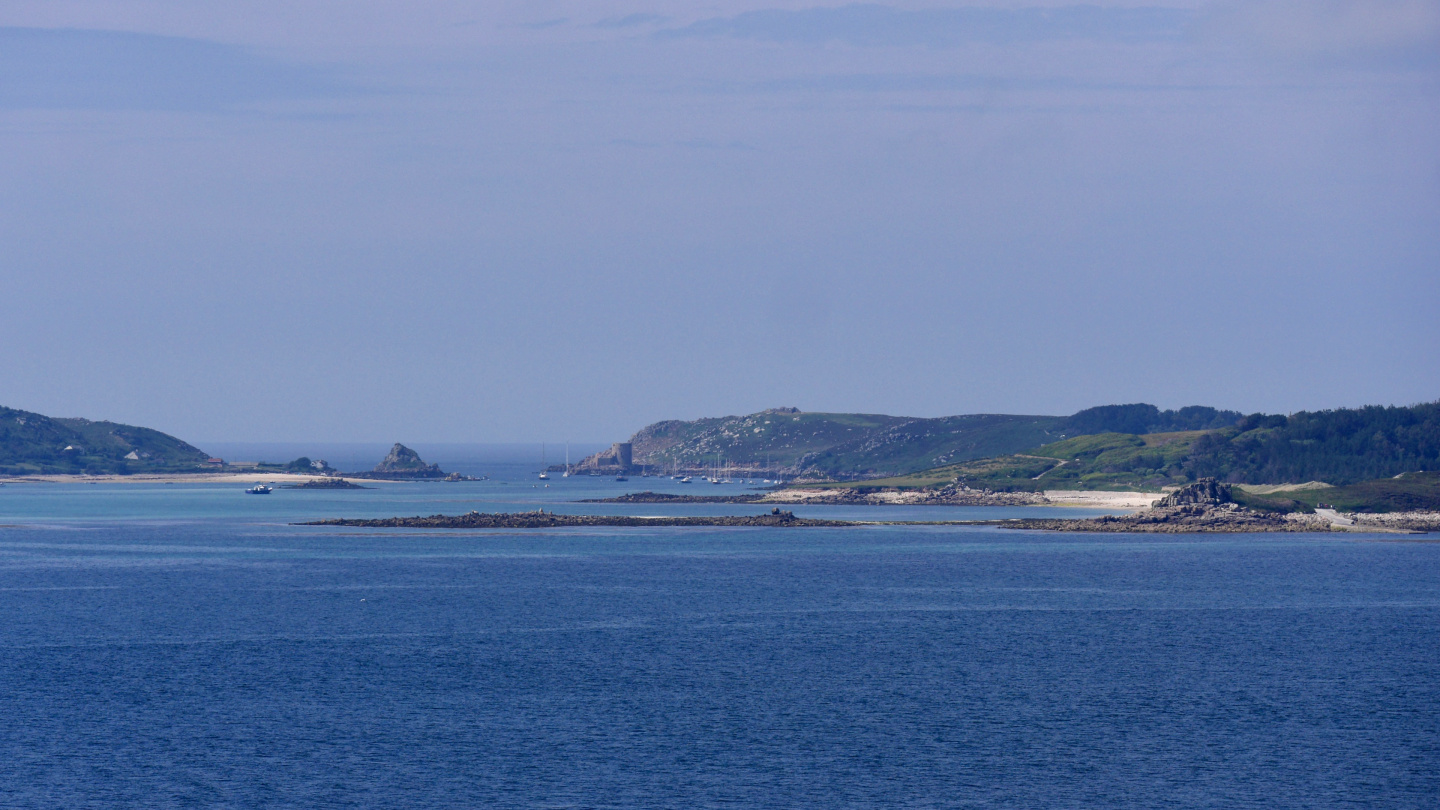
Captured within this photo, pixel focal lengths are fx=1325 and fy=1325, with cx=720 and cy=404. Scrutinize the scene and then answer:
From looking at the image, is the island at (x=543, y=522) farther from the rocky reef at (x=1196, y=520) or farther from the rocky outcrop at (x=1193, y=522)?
the rocky reef at (x=1196, y=520)

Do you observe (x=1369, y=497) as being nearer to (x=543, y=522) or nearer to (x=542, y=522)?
(x=543, y=522)

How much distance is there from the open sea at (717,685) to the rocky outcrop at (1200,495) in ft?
163

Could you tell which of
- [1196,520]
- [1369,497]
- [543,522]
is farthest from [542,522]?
[1369,497]

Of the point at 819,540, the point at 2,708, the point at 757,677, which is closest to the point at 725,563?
the point at 819,540

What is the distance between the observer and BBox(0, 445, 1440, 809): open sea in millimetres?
43000

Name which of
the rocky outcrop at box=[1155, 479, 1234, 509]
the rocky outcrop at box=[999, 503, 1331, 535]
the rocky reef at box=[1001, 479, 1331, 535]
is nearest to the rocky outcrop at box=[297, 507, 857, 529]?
the rocky outcrop at box=[999, 503, 1331, 535]

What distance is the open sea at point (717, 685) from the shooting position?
141ft

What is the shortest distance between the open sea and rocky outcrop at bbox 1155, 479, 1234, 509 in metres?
49.8

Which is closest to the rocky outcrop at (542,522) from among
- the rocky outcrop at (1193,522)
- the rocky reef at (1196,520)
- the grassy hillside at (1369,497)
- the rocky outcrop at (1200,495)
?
the rocky outcrop at (1193,522)

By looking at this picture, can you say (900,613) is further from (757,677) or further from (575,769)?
(575,769)

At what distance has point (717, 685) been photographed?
58.2 metres

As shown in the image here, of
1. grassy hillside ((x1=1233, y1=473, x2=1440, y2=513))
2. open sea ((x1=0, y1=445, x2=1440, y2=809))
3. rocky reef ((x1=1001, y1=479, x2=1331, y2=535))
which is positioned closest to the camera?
open sea ((x1=0, y1=445, x2=1440, y2=809))

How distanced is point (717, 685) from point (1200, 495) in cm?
11715

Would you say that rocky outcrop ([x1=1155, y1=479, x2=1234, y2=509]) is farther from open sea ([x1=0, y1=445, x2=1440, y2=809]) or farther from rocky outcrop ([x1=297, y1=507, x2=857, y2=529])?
open sea ([x1=0, y1=445, x2=1440, y2=809])
